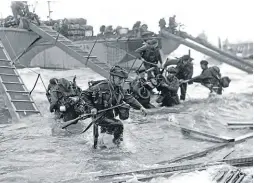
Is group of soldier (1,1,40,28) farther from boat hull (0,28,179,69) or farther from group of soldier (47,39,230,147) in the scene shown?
group of soldier (47,39,230,147)

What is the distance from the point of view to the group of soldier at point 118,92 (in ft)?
20.2

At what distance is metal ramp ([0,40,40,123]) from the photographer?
9.40 metres

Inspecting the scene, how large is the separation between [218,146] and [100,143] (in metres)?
2.26

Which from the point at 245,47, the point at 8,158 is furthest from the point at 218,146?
the point at 245,47

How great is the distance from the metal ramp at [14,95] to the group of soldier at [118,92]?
645mm

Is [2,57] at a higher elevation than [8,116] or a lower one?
higher

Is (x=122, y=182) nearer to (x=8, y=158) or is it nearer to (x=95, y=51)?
(x=8, y=158)

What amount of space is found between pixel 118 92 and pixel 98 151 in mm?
1180

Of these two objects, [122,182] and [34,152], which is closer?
[122,182]

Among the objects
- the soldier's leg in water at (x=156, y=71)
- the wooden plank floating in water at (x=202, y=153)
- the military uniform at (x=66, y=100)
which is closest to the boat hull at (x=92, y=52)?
the soldier's leg in water at (x=156, y=71)

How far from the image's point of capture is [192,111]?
10.9 m

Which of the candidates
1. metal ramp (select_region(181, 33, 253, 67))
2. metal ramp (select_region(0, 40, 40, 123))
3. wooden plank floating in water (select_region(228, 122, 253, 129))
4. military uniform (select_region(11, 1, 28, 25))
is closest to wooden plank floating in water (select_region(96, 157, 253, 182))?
wooden plank floating in water (select_region(228, 122, 253, 129))

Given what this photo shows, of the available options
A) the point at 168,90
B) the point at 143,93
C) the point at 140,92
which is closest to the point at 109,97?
the point at 140,92

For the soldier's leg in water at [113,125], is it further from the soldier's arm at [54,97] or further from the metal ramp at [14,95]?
the metal ramp at [14,95]
